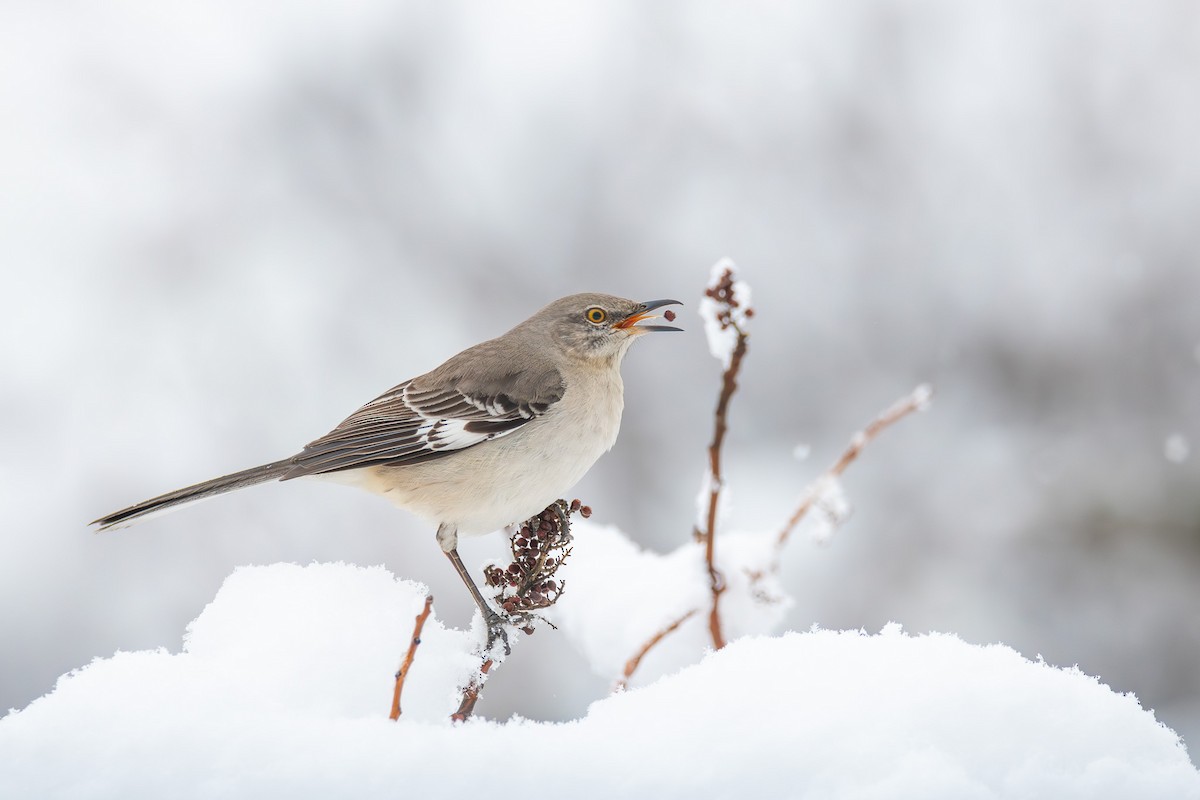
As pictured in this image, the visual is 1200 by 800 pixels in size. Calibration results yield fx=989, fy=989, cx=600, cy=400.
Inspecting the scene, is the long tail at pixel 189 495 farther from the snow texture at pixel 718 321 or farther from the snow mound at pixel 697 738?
the snow texture at pixel 718 321

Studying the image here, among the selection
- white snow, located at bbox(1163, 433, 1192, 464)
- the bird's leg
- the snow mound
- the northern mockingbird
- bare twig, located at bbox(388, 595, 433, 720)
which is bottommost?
the snow mound

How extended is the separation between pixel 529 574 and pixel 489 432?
3.08 feet

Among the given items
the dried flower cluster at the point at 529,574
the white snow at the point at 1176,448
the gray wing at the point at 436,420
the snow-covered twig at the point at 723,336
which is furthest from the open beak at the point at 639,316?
the white snow at the point at 1176,448

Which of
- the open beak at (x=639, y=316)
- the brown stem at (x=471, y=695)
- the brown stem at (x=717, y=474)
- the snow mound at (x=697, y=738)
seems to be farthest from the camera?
the open beak at (x=639, y=316)

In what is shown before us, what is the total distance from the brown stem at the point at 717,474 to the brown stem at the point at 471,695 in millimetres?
596

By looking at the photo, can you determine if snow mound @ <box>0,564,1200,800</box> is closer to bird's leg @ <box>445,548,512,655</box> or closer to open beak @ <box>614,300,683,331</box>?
bird's leg @ <box>445,548,512,655</box>

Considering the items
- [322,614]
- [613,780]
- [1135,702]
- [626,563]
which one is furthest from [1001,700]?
[626,563]

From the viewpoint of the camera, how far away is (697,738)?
1.65 m

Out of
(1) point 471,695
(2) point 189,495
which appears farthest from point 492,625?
(2) point 189,495

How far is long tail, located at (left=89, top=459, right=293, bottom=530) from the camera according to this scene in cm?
289

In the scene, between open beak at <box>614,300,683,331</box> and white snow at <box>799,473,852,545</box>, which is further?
open beak at <box>614,300,683,331</box>

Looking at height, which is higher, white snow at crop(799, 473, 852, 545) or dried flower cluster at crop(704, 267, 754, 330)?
dried flower cluster at crop(704, 267, 754, 330)

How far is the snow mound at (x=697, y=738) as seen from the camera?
4.99 ft

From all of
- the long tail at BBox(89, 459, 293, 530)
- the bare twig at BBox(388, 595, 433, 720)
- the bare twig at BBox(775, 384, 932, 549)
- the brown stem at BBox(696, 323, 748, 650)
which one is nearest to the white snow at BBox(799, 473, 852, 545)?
the bare twig at BBox(775, 384, 932, 549)
